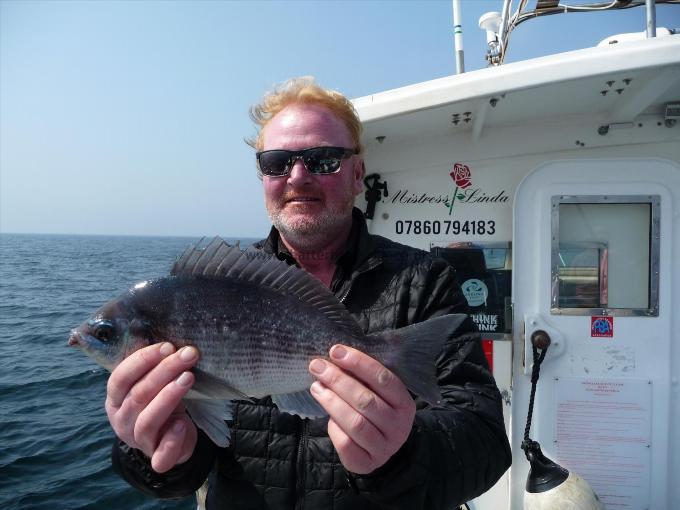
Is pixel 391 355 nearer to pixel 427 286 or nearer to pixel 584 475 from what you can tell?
pixel 427 286

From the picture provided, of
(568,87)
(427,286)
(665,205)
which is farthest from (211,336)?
(665,205)

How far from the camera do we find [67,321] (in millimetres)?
14539

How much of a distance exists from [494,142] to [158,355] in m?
3.42

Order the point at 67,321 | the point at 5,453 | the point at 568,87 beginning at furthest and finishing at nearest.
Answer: the point at 67,321 < the point at 5,453 < the point at 568,87

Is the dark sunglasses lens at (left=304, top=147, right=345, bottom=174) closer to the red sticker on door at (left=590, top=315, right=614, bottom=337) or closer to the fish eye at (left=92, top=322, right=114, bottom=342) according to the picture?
the fish eye at (left=92, top=322, right=114, bottom=342)

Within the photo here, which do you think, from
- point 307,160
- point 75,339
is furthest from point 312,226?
point 75,339

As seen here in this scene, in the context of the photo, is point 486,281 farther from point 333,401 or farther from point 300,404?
point 333,401

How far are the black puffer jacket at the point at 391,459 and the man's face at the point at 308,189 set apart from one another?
201mm

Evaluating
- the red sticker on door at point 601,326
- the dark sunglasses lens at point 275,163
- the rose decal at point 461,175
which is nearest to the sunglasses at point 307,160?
the dark sunglasses lens at point 275,163

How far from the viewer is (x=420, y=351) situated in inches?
65.2

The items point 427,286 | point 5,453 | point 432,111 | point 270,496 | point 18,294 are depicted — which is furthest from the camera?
point 18,294

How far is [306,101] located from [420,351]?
1.59 m

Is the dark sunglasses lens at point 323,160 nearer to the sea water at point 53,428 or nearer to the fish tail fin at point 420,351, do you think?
the sea water at point 53,428

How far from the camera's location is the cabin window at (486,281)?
13.0 feet
